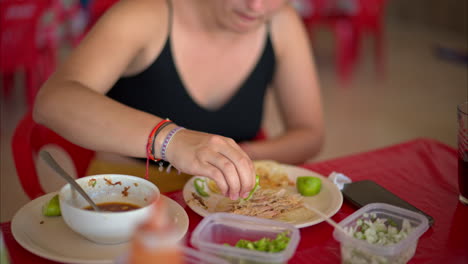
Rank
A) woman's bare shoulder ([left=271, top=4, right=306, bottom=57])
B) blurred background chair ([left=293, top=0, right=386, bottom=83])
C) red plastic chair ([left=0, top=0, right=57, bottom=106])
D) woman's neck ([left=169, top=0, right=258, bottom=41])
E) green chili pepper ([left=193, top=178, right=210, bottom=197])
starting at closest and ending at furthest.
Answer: green chili pepper ([left=193, top=178, right=210, bottom=197]) < woman's neck ([left=169, top=0, right=258, bottom=41]) < woman's bare shoulder ([left=271, top=4, right=306, bottom=57]) < red plastic chair ([left=0, top=0, right=57, bottom=106]) < blurred background chair ([left=293, top=0, right=386, bottom=83])

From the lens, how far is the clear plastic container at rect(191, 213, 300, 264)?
887mm

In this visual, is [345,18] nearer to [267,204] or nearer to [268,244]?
[267,204]

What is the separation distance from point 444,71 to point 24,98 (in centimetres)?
382

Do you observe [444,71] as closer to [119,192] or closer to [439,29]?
[439,29]

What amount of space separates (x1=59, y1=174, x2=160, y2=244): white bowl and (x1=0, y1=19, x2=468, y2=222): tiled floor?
1560 millimetres

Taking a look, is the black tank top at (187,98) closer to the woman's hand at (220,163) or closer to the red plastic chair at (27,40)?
the woman's hand at (220,163)

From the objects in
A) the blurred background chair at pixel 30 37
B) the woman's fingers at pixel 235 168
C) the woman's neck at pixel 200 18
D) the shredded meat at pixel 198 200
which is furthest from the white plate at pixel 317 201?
the blurred background chair at pixel 30 37

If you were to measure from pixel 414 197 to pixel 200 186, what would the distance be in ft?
1.64

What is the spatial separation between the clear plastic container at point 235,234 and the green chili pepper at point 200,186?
276 millimetres

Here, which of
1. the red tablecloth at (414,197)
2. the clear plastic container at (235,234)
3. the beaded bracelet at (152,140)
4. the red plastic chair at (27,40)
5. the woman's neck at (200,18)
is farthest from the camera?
the red plastic chair at (27,40)

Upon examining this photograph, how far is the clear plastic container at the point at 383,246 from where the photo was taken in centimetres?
93

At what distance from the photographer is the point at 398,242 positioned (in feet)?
3.14

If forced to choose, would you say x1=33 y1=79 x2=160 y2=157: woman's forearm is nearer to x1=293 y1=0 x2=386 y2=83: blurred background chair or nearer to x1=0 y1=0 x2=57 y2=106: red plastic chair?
x1=0 y1=0 x2=57 y2=106: red plastic chair

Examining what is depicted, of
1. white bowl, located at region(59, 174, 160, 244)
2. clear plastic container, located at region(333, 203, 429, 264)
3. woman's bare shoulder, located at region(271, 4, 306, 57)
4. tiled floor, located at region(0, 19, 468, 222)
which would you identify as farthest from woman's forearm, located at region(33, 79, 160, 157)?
tiled floor, located at region(0, 19, 468, 222)
